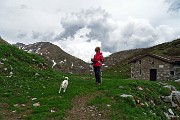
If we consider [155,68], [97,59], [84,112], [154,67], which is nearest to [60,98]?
[84,112]

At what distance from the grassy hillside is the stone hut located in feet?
113

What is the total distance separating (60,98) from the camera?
68.0ft

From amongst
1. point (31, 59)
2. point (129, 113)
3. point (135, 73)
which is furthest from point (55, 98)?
point (135, 73)

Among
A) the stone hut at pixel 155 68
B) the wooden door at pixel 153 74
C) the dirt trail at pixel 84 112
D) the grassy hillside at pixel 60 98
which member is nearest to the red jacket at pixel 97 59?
the grassy hillside at pixel 60 98

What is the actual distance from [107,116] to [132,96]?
4204 millimetres

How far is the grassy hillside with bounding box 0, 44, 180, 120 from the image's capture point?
18391mm

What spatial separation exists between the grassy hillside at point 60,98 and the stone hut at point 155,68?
113ft

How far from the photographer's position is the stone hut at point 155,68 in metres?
62.1

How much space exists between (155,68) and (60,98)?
46330 millimetres

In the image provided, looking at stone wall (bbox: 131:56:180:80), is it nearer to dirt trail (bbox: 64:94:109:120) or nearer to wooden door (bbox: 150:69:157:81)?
wooden door (bbox: 150:69:157:81)

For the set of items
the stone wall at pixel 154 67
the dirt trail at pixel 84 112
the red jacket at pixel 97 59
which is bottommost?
the dirt trail at pixel 84 112

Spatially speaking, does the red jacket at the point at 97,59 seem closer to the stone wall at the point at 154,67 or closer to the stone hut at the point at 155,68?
the stone hut at the point at 155,68

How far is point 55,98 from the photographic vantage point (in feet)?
67.6

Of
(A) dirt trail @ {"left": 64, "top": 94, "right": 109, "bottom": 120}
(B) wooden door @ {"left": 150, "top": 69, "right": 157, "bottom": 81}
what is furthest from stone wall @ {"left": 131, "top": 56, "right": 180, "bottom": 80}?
(A) dirt trail @ {"left": 64, "top": 94, "right": 109, "bottom": 120}
